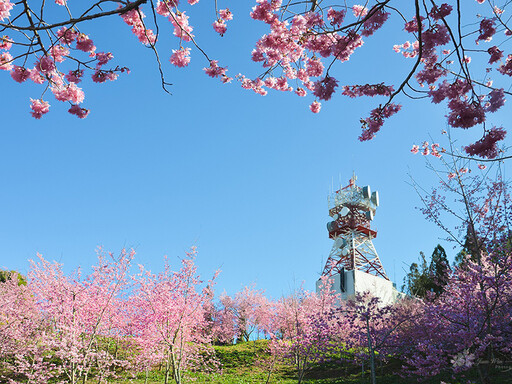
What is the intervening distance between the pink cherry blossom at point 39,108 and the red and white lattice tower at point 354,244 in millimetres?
25986

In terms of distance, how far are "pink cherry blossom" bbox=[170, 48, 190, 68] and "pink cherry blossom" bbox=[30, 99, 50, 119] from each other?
1.82 m

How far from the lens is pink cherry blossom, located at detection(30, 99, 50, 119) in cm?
457

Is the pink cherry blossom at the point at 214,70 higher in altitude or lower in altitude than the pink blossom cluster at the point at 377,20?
higher

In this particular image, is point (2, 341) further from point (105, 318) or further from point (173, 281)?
point (173, 281)

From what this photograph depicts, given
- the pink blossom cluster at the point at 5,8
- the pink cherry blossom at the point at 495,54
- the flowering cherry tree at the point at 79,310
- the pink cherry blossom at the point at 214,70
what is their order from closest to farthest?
the pink blossom cluster at the point at 5,8 → the pink cherry blossom at the point at 495,54 → the pink cherry blossom at the point at 214,70 → the flowering cherry tree at the point at 79,310

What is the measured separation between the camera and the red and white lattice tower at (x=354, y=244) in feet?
91.4

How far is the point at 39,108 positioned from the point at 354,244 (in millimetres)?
30017

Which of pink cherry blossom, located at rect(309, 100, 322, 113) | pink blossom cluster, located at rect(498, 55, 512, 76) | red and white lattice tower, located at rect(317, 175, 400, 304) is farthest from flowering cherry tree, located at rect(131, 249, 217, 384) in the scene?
red and white lattice tower, located at rect(317, 175, 400, 304)

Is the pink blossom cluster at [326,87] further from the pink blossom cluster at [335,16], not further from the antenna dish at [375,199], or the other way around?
the antenna dish at [375,199]

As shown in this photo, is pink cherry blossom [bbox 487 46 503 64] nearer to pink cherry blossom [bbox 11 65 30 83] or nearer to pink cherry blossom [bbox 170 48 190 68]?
pink cherry blossom [bbox 170 48 190 68]

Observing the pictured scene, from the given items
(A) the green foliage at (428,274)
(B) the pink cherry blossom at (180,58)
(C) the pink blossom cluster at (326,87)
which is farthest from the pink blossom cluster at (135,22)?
(A) the green foliage at (428,274)

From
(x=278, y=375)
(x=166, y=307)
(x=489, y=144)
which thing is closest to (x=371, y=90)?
(x=489, y=144)

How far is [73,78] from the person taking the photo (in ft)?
14.4

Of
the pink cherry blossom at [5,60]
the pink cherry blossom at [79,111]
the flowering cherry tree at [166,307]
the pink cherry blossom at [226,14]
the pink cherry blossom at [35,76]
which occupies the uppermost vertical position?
the pink cherry blossom at [226,14]
